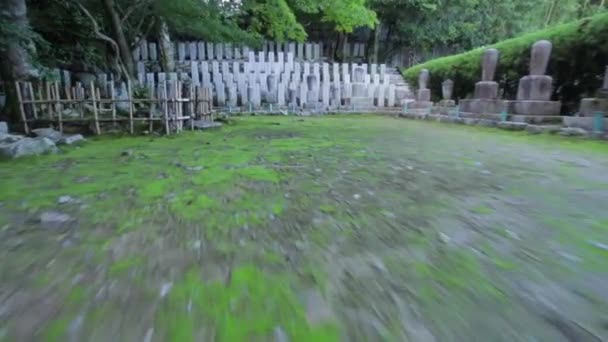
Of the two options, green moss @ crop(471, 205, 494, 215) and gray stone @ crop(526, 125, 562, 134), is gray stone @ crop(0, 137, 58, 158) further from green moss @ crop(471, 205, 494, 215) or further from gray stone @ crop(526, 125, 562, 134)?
gray stone @ crop(526, 125, 562, 134)

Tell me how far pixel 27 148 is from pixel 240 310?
11.5 ft

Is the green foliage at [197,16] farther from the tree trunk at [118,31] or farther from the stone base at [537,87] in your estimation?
the stone base at [537,87]

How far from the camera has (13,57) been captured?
455 centimetres

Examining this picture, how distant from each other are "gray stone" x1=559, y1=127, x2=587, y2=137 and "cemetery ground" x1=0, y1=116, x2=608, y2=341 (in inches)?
73.8

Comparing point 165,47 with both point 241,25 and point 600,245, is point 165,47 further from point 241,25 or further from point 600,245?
point 600,245

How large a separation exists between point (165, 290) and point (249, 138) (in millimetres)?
3578

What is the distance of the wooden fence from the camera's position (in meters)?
4.46

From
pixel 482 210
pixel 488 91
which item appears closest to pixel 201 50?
pixel 488 91

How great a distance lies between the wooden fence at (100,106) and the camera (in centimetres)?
446

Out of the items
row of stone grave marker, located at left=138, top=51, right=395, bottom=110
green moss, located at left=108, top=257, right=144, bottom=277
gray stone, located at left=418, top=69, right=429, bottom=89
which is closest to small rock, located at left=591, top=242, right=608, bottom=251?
green moss, located at left=108, top=257, right=144, bottom=277

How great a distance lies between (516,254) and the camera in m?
1.31

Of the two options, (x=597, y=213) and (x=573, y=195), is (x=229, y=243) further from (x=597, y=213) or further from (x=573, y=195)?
(x=573, y=195)

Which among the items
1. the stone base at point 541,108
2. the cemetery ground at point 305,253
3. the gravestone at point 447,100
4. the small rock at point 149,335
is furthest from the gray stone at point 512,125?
the small rock at point 149,335

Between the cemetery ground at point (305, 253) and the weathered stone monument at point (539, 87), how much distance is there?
2682mm
